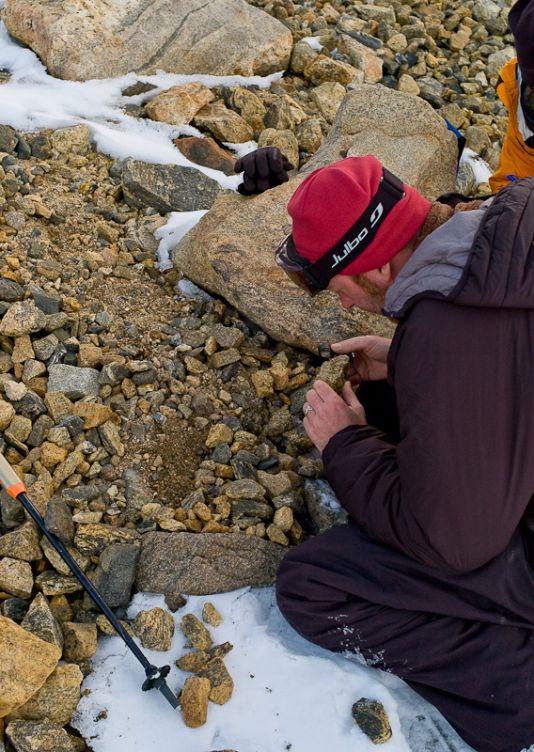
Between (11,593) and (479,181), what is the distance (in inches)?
177

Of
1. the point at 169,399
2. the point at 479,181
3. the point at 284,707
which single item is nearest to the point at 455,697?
the point at 284,707

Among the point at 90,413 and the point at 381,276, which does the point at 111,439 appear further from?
the point at 381,276

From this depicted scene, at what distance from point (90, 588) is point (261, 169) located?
8.81 ft

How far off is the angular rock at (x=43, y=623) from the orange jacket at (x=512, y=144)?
3.47 m

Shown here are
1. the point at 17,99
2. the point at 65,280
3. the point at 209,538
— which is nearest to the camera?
the point at 209,538

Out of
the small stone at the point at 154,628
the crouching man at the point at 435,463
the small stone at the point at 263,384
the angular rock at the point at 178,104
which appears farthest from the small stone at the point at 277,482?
the angular rock at the point at 178,104

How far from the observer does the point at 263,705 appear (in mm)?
2639

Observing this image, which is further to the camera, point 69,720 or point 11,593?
point 11,593

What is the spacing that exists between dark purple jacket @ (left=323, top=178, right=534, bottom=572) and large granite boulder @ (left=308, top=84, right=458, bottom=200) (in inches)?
101

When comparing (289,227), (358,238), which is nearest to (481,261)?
(358,238)

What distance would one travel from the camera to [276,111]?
586 centimetres

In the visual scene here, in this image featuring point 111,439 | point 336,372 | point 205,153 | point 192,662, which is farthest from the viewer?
point 205,153

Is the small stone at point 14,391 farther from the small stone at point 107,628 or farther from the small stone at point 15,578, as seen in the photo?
the small stone at point 107,628

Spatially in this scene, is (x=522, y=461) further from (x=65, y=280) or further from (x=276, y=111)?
(x=276, y=111)
